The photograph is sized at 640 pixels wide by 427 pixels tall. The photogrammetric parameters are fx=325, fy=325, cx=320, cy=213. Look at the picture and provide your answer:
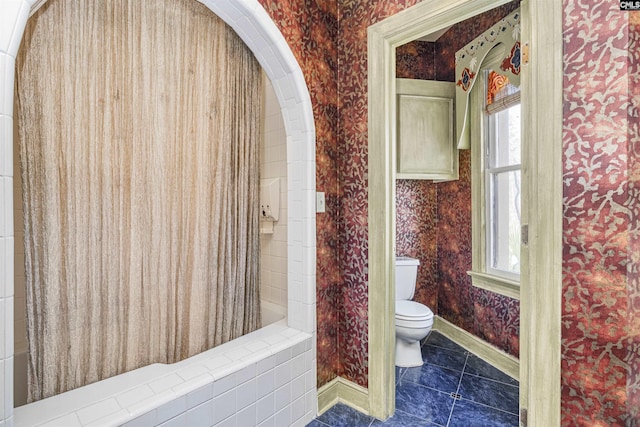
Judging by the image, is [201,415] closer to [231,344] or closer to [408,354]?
[231,344]

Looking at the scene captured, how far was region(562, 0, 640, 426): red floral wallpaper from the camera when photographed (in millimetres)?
1118

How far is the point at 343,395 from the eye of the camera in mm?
1941

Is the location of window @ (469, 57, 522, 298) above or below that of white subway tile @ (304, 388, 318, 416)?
above

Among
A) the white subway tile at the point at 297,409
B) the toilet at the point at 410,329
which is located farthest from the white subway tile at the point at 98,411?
the toilet at the point at 410,329

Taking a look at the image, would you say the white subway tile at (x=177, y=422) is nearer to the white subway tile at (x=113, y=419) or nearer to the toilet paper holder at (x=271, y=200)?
the white subway tile at (x=113, y=419)

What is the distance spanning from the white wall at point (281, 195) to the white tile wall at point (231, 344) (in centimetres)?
3

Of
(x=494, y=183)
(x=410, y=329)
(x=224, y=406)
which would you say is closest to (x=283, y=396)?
(x=224, y=406)

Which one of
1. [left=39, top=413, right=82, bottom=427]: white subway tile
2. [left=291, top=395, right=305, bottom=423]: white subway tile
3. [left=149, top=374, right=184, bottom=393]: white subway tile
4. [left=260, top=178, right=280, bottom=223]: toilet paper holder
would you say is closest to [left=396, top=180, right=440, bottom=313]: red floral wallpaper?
[left=260, top=178, right=280, bottom=223]: toilet paper holder

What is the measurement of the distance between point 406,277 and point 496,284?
670 mm

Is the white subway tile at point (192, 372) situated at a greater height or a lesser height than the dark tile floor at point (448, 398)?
greater

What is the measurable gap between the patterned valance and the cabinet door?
102 millimetres

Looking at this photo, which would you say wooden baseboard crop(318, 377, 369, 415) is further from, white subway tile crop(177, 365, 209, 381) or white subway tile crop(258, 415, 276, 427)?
white subway tile crop(177, 365, 209, 381)

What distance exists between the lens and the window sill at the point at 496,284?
226cm

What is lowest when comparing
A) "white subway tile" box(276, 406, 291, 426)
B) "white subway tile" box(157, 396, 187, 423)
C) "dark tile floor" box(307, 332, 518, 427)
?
"dark tile floor" box(307, 332, 518, 427)
